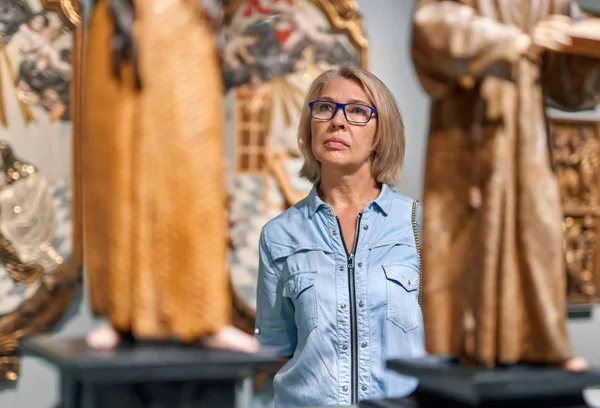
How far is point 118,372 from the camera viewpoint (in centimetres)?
127

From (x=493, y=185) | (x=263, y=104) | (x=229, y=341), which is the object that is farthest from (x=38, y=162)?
(x=493, y=185)

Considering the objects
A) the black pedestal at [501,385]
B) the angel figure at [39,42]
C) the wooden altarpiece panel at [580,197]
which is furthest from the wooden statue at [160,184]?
the wooden altarpiece panel at [580,197]

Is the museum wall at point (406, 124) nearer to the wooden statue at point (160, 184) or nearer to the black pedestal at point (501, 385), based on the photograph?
the wooden statue at point (160, 184)

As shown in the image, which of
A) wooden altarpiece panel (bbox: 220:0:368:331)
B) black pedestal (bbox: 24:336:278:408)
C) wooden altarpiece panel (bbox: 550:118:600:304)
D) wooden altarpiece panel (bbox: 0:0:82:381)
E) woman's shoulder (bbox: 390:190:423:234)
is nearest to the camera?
black pedestal (bbox: 24:336:278:408)

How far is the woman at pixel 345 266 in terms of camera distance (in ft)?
5.98

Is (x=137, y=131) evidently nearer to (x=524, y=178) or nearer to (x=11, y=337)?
(x=524, y=178)

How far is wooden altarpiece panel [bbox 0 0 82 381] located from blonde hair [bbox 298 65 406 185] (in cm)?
109

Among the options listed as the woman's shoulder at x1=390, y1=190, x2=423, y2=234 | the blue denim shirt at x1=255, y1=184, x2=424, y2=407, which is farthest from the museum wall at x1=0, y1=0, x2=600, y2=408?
the blue denim shirt at x1=255, y1=184, x2=424, y2=407

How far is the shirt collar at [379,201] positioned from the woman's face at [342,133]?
10 cm

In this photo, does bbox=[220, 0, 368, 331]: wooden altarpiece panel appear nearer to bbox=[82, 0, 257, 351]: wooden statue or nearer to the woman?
the woman

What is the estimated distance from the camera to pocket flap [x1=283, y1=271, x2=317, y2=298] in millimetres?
1837

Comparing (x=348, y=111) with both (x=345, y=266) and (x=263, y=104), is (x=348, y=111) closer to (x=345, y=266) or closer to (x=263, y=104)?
(x=345, y=266)

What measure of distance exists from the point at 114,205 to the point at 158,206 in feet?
0.28

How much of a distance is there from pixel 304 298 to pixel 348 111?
1.55 ft
